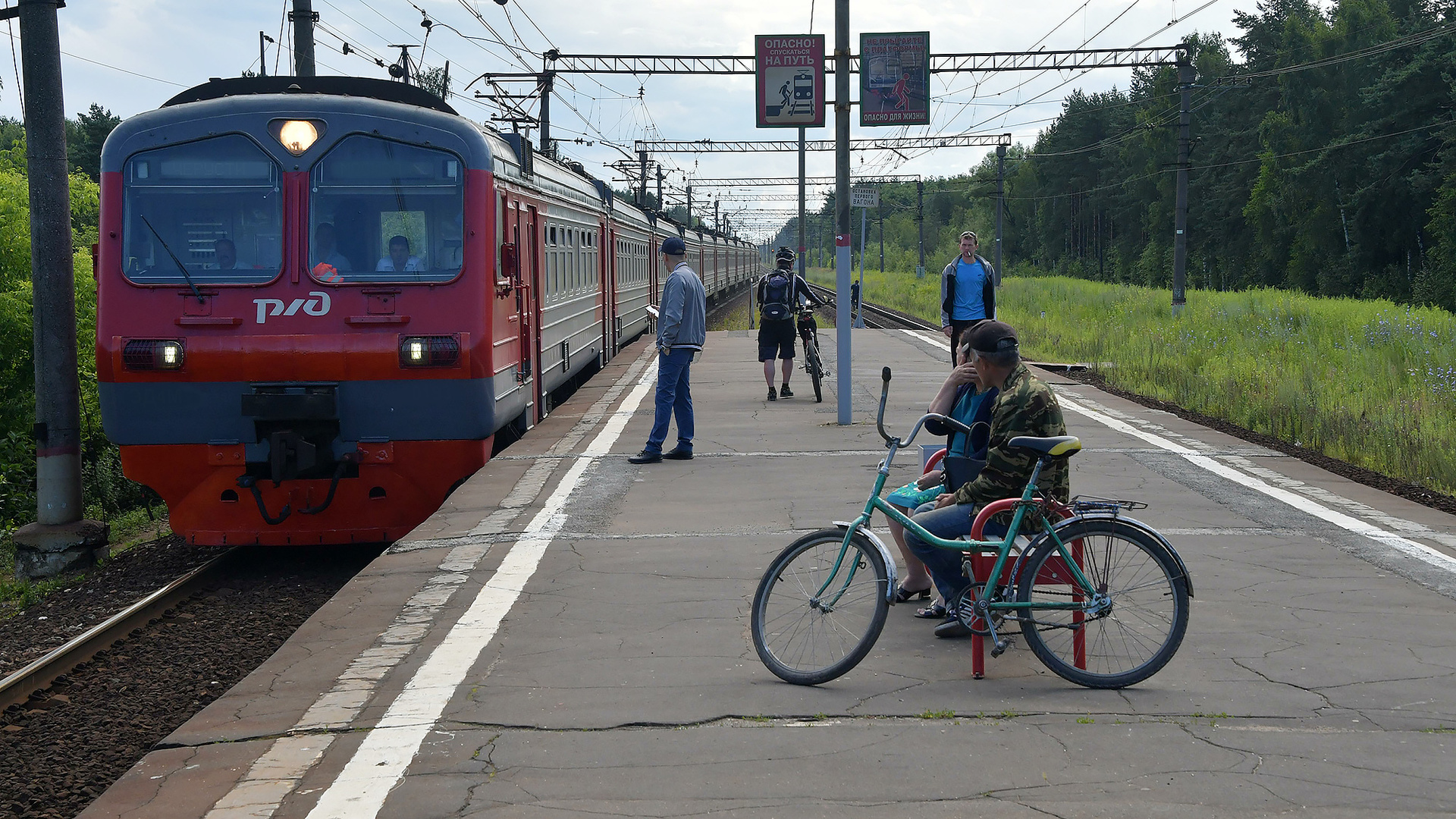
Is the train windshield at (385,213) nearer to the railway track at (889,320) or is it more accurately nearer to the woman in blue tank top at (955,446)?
the woman in blue tank top at (955,446)

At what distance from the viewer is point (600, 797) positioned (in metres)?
3.90

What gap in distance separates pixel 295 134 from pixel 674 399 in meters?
3.57

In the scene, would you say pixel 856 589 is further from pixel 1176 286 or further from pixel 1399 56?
pixel 1399 56

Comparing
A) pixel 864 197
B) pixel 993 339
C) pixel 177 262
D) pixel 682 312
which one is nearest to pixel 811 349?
pixel 682 312

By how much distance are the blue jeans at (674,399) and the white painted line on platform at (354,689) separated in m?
1.41

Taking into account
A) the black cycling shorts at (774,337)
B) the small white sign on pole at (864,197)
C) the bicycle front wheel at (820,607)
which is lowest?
the bicycle front wheel at (820,607)

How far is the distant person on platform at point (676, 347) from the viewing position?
10383 mm

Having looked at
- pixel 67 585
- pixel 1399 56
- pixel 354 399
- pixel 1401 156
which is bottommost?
pixel 67 585

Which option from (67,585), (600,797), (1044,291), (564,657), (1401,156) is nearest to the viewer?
(600,797)

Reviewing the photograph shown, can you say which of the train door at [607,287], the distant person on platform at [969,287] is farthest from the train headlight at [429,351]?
the train door at [607,287]

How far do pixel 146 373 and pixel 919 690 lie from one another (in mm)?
6109

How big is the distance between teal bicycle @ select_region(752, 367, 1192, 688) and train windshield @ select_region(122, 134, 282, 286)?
17.5 feet

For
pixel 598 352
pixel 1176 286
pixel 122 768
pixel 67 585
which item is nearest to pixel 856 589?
pixel 122 768

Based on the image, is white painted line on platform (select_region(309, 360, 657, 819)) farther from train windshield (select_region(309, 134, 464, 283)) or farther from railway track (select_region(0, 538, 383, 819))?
train windshield (select_region(309, 134, 464, 283))
